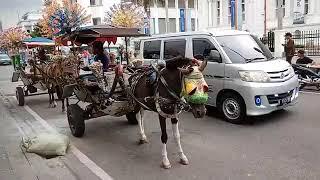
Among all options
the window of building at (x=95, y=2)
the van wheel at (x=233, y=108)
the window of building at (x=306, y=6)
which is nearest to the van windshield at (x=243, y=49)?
the van wheel at (x=233, y=108)

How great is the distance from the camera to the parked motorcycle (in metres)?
12.4

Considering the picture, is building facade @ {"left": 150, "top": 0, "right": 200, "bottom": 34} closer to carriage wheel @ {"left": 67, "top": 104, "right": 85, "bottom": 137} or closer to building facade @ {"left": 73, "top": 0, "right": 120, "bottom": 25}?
building facade @ {"left": 73, "top": 0, "right": 120, "bottom": 25}

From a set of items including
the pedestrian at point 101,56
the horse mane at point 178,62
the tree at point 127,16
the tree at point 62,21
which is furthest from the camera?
the tree at point 127,16

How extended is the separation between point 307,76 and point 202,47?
5.10m

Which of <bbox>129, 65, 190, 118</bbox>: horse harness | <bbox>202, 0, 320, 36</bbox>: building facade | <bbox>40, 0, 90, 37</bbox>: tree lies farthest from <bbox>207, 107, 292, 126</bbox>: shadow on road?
<bbox>202, 0, 320, 36</bbox>: building facade

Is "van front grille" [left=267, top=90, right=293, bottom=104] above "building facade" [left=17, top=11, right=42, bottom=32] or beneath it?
beneath

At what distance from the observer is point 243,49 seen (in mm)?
8945

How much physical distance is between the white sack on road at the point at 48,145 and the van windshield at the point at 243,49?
13.4 ft

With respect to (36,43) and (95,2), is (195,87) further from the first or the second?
(95,2)

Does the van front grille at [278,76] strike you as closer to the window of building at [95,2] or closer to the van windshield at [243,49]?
the van windshield at [243,49]

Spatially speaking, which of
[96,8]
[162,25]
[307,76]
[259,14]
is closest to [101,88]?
[307,76]

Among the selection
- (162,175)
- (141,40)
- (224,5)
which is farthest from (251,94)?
(224,5)

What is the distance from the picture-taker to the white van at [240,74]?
8148 millimetres

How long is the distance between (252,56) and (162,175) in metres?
4.31
